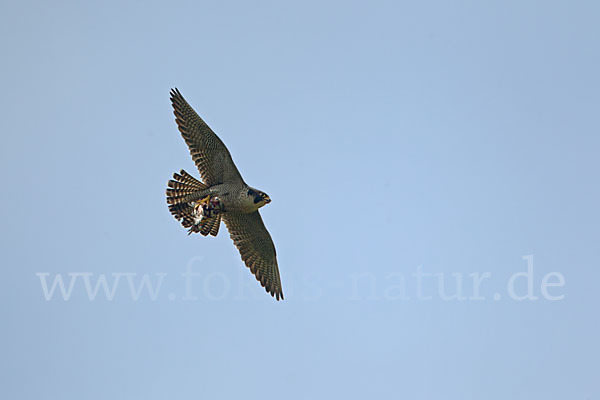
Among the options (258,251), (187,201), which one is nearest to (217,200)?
(187,201)

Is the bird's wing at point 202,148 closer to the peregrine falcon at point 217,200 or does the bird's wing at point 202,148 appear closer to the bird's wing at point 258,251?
the peregrine falcon at point 217,200

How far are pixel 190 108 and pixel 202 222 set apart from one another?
2379mm

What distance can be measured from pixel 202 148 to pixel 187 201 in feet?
4.01

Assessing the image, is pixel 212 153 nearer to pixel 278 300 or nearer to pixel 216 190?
pixel 216 190

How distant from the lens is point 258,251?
2056 cm

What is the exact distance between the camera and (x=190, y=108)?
19.3m

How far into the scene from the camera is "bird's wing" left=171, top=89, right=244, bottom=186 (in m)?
19.2

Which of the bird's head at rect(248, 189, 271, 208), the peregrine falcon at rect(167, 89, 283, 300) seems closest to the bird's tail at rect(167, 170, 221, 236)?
the peregrine falcon at rect(167, 89, 283, 300)

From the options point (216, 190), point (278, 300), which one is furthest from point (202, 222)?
point (278, 300)

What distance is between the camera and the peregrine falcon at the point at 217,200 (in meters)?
19.3

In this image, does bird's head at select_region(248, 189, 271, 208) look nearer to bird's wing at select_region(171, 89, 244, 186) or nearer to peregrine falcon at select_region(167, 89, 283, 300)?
peregrine falcon at select_region(167, 89, 283, 300)

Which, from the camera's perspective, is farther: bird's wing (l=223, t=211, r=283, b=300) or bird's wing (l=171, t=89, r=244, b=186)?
bird's wing (l=223, t=211, r=283, b=300)

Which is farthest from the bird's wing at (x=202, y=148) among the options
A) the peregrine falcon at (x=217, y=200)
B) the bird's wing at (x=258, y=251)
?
the bird's wing at (x=258, y=251)

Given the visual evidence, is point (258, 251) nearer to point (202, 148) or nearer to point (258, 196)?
point (258, 196)
